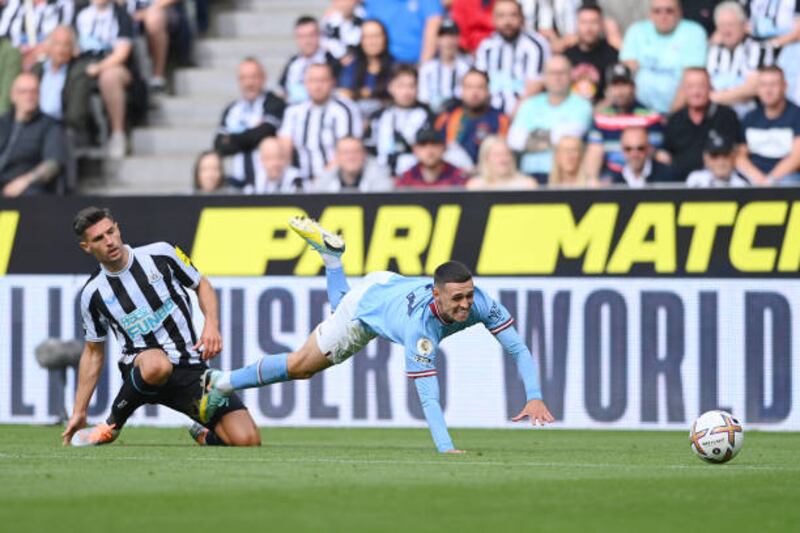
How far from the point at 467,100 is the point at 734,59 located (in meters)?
2.68

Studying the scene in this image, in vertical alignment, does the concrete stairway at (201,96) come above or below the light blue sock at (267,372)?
above

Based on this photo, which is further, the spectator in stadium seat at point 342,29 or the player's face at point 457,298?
the spectator in stadium seat at point 342,29

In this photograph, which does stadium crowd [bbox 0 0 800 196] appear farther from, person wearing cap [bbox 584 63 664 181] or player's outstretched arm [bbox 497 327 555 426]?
player's outstretched arm [bbox 497 327 555 426]

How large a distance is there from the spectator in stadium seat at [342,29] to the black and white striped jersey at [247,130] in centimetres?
101

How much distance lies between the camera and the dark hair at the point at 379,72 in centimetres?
1839

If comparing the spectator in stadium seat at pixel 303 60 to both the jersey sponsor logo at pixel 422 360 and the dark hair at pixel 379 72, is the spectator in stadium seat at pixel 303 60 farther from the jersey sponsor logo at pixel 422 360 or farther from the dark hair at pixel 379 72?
the jersey sponsor logo at pixel 422 360

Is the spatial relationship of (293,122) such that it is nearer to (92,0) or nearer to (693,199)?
(92,0)

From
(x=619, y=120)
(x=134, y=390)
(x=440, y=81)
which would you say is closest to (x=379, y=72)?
(x=440, y=81)

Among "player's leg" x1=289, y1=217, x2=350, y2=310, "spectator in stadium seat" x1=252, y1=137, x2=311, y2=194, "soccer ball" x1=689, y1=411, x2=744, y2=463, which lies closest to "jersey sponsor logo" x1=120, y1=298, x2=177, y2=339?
"player's leg" x1=289, y1=217, x2=350, y2=310

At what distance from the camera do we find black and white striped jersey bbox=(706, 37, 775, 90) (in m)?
17.0

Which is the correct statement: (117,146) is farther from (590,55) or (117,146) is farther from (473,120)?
(590,55)

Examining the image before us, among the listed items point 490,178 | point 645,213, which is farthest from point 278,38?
point 645,213

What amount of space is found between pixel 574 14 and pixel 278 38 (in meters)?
4.11

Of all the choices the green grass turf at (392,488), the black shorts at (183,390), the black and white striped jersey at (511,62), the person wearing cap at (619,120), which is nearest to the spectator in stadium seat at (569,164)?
the person wearing cap at (619,120)
